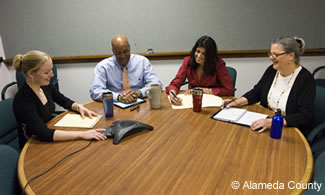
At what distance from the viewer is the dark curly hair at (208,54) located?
1965 millimetres

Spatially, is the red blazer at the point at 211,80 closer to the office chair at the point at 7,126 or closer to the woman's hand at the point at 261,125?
the woman's hand at the point at 261,125

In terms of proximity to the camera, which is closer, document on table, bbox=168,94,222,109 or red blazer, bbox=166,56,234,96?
document on table, bbox=168,94,222,109

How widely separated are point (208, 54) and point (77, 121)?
52.4 inches

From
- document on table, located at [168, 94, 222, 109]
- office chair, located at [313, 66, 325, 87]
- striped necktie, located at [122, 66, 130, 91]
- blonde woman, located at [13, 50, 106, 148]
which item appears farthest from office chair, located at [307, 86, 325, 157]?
striped necktie, located at [122, 66, 130, 91]

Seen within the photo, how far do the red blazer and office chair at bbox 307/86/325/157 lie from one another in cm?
65

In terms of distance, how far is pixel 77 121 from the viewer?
1.34m

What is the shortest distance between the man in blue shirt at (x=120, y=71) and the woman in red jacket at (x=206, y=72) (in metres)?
0.31

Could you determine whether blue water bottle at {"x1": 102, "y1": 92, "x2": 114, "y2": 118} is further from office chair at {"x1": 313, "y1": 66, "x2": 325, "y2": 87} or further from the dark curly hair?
office chair at {"x1": 313, "y1": 66, "x2": 325, "y2": 87}

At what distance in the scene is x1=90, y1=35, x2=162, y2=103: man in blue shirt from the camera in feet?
6.53

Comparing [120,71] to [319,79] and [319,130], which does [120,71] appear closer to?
[319,130]

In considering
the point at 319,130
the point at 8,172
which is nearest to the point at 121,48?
the point at 8,172

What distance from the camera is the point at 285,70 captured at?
1514 millimetres

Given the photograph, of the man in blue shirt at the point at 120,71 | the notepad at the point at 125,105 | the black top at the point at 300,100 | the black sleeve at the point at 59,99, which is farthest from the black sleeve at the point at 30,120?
the black top at the point at 300,100

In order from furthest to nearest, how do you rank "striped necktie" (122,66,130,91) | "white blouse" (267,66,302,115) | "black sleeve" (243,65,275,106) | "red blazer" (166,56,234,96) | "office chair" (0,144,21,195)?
"striped necktie" (122,66,130,91), "red blazer" (166,56,234,96), "black sleeve" (243,65,275,106), "white blouse" (267,66,302,115), "office chair" (0,144,21,195)
